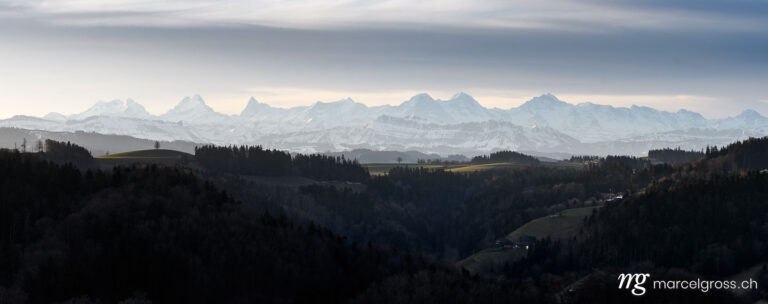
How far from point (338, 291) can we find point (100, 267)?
183 feet

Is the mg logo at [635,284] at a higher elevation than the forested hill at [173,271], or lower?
lower

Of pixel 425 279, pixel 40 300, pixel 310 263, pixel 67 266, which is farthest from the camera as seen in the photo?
pixel 310 263

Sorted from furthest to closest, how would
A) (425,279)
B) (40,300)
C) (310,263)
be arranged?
(310,263), (425,279), (40,300)

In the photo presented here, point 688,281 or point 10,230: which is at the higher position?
point 10,230

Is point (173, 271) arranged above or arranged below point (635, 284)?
above

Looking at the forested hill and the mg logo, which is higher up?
the forested hill

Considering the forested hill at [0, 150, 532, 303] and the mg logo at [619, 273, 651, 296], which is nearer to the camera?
the forested hill at [0, 150, 532, 303]

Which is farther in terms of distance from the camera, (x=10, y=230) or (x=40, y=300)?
(x=10, y=230)

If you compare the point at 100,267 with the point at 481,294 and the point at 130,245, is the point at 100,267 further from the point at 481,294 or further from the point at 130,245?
the point at 481,294

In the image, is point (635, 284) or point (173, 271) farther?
point (635, 284)

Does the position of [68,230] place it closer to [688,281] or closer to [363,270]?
[363,270]

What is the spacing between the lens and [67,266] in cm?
16600

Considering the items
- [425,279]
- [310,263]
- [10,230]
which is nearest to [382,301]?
[425,279]

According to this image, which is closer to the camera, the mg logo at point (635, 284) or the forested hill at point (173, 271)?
the forested hill at point (173, 271)
